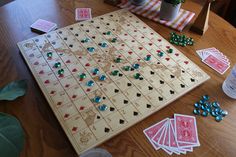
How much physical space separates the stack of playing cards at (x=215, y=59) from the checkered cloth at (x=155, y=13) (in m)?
0.18

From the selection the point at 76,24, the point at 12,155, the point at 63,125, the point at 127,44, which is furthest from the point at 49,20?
the point at 12,155

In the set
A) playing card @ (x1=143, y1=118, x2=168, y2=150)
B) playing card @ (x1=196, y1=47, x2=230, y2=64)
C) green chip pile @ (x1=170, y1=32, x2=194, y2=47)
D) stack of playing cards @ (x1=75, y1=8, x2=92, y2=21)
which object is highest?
stack of playing cards @ (x1=75, y1=8, x2=92, y2=21)

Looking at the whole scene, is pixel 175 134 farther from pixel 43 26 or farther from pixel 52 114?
pixel 43 26

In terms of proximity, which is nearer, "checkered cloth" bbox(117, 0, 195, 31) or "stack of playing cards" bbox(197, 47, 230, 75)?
"stack of playing cards" bbox(197, 47, 230, 75)

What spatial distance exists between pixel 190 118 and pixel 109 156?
0.30 metres

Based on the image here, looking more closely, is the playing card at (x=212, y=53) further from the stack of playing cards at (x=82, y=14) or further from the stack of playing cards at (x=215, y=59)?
the stack of playing cards at (x=82, y=14)

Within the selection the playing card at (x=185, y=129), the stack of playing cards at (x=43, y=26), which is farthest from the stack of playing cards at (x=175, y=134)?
the stack of playing cards at (x=43, y=26)

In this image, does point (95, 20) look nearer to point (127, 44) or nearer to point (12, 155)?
point (127, 44)

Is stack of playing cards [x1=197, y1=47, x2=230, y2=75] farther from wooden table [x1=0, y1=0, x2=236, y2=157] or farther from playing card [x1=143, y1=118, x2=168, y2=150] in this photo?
playing card [x1=143, y1=118, x2=168, y2=150]

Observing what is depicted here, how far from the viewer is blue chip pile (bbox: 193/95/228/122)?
0.76 metres

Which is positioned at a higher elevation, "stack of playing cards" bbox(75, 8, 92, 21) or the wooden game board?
"stack of playing cards" bbox(75, 8, 92, 21)

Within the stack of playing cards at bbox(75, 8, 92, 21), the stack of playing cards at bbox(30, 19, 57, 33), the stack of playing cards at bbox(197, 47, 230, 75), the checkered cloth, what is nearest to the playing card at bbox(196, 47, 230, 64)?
the stack of playing cards at bbox(197, 47, 230, 75)

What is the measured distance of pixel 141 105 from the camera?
750 millimetres

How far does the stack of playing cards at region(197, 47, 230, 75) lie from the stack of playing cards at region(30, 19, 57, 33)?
2.16ft
